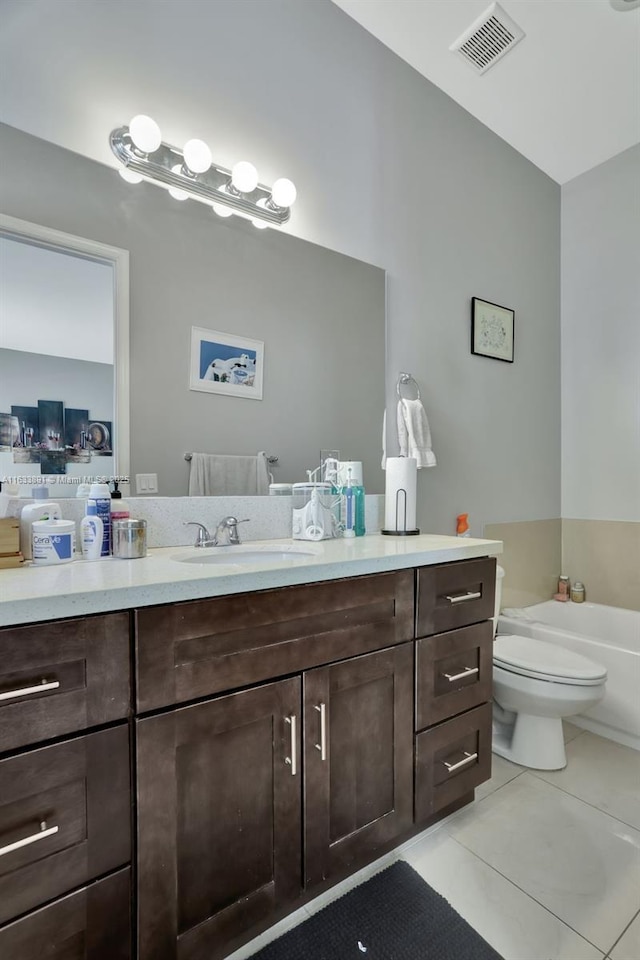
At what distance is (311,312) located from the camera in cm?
176

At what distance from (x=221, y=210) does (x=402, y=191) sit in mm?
905

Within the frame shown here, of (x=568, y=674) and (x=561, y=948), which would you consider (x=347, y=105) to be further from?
(x=561, y=948)

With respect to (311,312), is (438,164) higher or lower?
higher

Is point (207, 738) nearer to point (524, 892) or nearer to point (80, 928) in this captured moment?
point (80, 928)

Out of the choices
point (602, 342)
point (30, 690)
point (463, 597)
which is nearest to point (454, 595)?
point (463, 597)

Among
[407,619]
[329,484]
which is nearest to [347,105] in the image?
[329,484]

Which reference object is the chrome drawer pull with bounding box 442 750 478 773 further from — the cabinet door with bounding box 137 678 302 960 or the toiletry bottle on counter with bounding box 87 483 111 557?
the toiletry bottle on counter with bounding box 87 483 111 557

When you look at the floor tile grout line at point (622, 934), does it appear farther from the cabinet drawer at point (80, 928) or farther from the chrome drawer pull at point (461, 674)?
the cabinet drawer at point (80, 928)

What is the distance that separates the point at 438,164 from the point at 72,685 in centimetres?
245

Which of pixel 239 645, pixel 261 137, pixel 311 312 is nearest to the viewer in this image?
pixel 239 645

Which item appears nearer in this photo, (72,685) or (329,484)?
(72,685)

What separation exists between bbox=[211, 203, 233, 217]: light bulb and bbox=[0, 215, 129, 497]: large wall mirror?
363 millimetres

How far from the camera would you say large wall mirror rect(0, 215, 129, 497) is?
1.20 m

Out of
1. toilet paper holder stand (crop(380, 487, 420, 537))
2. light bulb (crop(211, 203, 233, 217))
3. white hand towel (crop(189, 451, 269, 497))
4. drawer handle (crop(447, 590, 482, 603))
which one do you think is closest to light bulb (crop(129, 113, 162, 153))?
light bulb (crop(211, 203, 233, 217))
